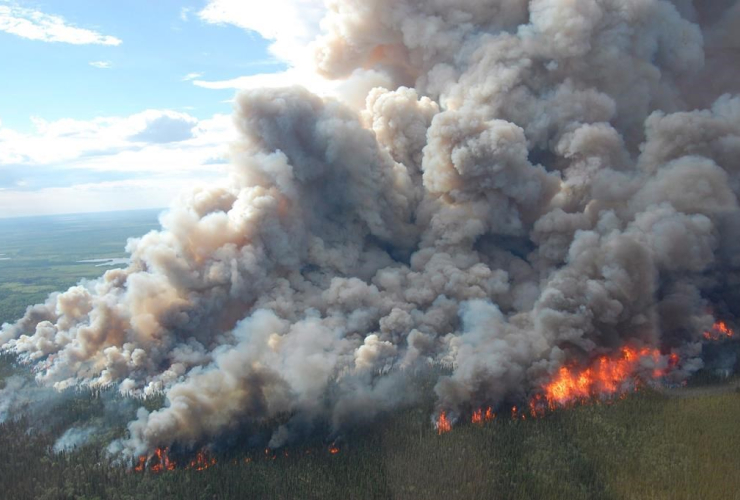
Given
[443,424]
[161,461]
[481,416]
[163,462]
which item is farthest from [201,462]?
[481,416]

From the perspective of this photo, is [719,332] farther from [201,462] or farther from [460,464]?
[201,462]

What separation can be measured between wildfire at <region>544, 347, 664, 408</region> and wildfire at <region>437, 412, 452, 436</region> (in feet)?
23.4

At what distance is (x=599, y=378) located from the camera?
1900 inches

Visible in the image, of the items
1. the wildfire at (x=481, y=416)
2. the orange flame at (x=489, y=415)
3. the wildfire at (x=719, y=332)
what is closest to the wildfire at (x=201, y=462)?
the wildfire at (x=481, y=416)

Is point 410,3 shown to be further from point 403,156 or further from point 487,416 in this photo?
point 487,416

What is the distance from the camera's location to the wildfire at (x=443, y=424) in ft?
138

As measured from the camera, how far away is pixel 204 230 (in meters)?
58.8

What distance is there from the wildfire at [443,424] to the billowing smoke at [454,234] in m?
1.32

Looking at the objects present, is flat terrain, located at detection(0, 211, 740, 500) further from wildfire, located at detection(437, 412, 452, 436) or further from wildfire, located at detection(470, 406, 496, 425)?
wildfire, located at detection(470, 406, 496, 425)

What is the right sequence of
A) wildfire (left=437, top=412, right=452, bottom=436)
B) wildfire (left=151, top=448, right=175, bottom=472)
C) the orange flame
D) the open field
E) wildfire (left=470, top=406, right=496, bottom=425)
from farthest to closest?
the orange flame
wildfire (left=470, top=406, right=496, bottom=425)
wildfire (left=437, top=412, right=452, bottom=436)
wildfire (left=151, top=448, right=175, bottom=472)
the open field

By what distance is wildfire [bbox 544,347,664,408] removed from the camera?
45969 mm

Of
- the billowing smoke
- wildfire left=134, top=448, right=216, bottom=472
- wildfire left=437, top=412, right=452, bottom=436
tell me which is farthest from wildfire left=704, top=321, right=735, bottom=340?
wildfire left=134, top=448, right=216, bottom=472

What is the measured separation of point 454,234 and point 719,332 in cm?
2308

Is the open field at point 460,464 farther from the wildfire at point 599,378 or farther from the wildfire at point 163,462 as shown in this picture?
the wildfire at point 599,378
